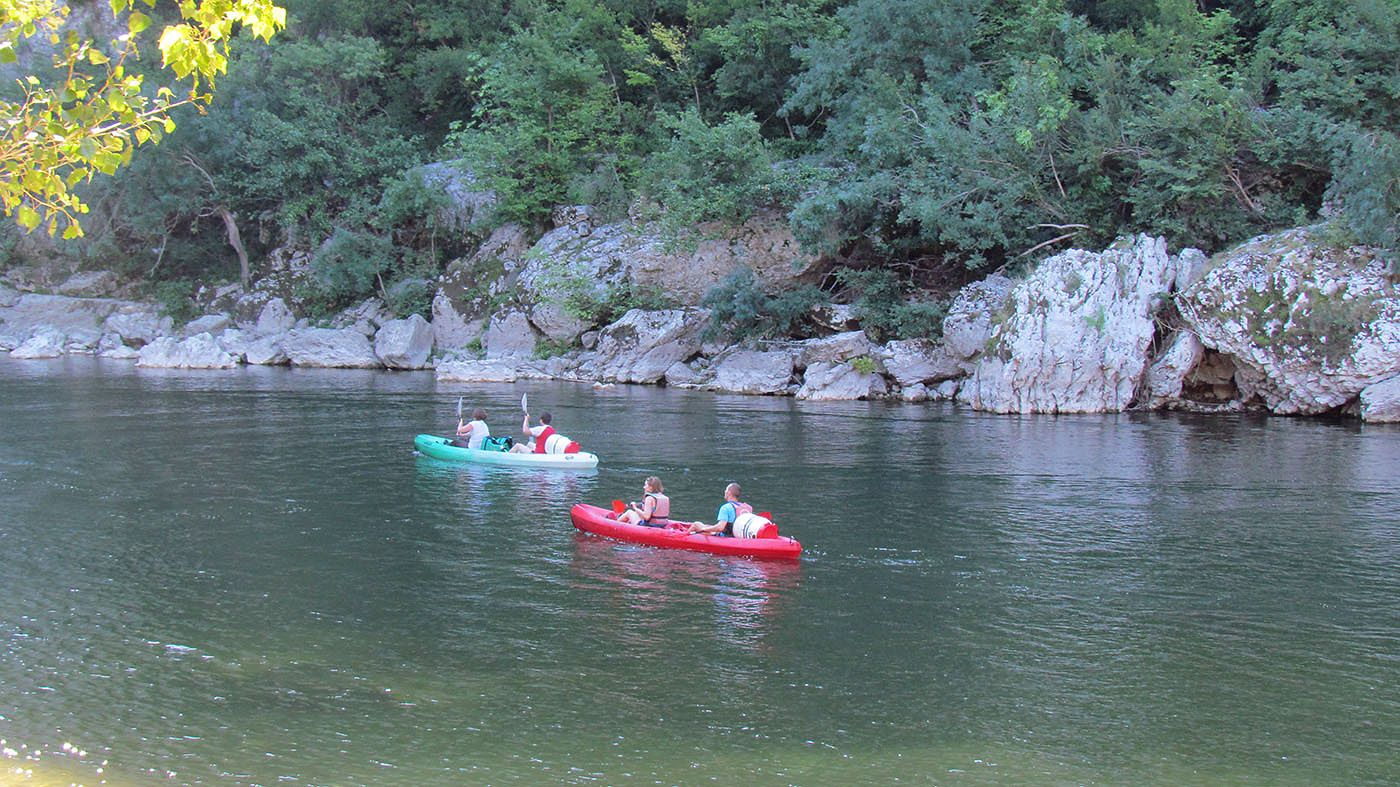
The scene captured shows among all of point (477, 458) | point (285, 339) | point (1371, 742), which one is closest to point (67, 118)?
point (1371, 742)

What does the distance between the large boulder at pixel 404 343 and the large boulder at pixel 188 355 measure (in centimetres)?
511

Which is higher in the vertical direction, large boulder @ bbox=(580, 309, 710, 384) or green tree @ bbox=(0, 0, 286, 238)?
green tree @ bbox=(0, 0, 286, 238)

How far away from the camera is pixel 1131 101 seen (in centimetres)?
3117

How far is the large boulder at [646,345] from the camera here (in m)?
34.9

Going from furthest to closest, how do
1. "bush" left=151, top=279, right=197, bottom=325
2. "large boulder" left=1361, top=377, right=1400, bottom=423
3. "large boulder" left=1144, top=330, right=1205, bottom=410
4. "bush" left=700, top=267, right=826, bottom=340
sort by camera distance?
"bush" left=151, top=279, right=197, bottom=325
"bush" left=700, top=267, right=826, bottom=340
"large boulder" left=1144, top=330, right=1205, bottom=410
"large boulder" left=1361, top=377, right=1400, bottom=423

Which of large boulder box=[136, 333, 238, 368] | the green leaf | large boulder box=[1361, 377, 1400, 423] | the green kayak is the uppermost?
the green leaf

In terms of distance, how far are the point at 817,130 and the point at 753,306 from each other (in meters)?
10.8

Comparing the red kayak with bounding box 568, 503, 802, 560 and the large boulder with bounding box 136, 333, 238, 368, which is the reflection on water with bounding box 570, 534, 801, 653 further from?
the large boulder with bounding box 136, 333, 238, 368

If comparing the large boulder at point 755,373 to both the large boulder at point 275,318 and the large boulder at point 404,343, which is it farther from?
the large boulder at point 275,318

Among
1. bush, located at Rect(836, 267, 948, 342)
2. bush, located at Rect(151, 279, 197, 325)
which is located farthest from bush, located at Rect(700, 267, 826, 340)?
bush, located at Rect(151, 279, 197, 325)

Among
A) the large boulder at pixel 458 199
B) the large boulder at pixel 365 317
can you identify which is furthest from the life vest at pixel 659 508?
the large boulder at pixel 458 199

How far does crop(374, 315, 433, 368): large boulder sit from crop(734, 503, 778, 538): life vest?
2691 centimetres

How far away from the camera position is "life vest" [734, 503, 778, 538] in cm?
1379

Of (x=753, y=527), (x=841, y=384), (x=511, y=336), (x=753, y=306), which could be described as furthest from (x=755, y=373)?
(x=753, y=527)
